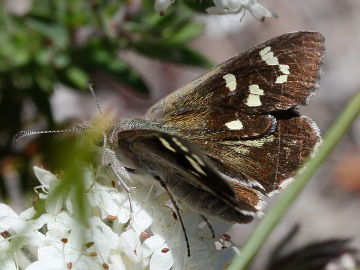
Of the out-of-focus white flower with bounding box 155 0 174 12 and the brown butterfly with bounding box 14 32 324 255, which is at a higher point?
the out-of-focus white flower with bounding box 155 0 174 12

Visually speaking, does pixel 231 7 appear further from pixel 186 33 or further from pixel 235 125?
pixel 186 33

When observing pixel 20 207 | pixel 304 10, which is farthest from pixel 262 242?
pixel 304 10

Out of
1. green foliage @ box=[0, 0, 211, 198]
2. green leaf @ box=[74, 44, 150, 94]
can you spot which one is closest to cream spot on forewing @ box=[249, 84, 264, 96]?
green foliage @ box=[0, 0, 211, 198]

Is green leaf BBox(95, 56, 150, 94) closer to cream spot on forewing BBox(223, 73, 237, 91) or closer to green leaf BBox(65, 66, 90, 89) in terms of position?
green leaf BBox(65, 66, 90, 89)

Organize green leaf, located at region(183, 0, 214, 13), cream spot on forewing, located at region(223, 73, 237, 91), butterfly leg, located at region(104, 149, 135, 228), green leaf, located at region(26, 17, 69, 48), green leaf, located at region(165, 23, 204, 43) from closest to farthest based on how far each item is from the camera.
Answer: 1. butterfly leg, located at region(104, 149, 135, 228)
2. cream spot on forewing, located at region(223, 73, 237, 91)
3. green leaf, located at region(183, 0, 214, 13)
4. green leaf, located at region(26, 17, 69, 48)
5. green leaf, located at region(165, 23, 204, 43)

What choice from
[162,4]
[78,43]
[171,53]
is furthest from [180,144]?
[78,43]

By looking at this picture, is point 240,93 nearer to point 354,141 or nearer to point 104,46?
point 104,46

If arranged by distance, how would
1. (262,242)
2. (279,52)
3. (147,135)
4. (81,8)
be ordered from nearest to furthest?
(262,242) → (147,135) → (279,52) → (81,8)
